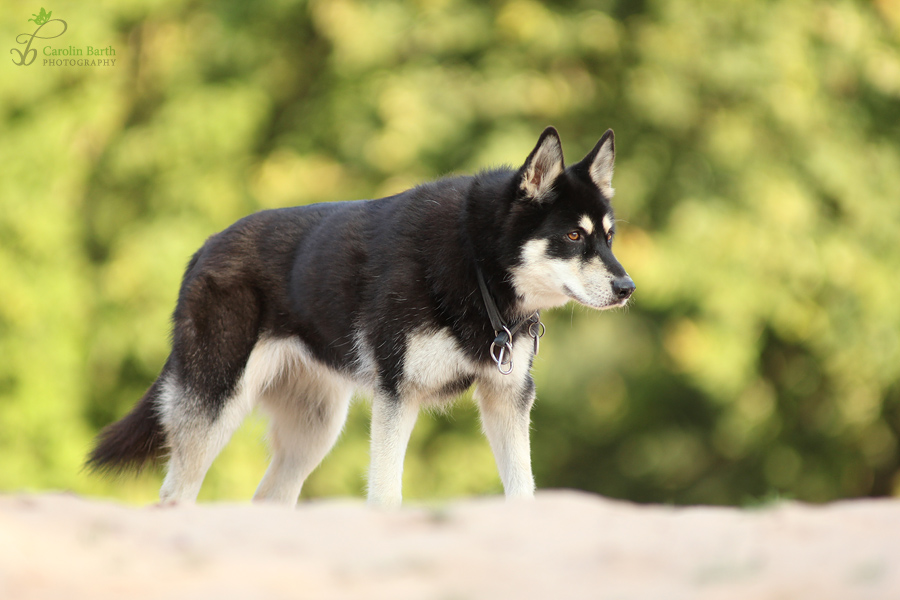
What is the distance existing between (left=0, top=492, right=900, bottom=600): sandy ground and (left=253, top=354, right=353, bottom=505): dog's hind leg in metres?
2.21

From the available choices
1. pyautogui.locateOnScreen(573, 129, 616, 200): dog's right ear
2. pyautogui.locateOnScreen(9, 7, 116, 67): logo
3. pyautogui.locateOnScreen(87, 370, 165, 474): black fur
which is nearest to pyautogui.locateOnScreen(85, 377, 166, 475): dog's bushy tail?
pyautogui.locateOnScreen(87, 370, 165, 474): black fur

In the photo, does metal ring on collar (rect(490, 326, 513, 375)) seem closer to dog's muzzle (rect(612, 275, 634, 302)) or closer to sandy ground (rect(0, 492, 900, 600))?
dog's muzzle (rect(612, 275, 634, 302))

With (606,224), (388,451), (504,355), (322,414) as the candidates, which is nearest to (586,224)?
(606,224)

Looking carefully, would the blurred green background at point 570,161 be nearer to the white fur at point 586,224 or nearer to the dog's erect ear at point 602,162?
the dog's erect ear at point 602,162

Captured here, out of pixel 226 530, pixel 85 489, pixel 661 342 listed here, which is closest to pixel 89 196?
pixel 85 489

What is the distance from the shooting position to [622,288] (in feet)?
16.3

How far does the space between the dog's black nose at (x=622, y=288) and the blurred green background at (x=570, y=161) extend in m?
6.37

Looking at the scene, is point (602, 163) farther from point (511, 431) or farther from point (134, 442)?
point (134, 442)

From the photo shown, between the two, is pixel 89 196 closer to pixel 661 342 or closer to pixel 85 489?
pixel 85 489

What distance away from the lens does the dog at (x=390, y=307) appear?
5.01 metres

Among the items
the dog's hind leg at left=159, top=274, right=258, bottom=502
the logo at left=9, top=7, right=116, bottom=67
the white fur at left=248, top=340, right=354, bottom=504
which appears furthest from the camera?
the logo at left=9, top=7, right=116, bottom=67

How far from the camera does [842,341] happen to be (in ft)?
38.4

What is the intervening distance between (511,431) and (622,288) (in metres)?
0.95

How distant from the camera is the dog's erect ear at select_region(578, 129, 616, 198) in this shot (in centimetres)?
528
